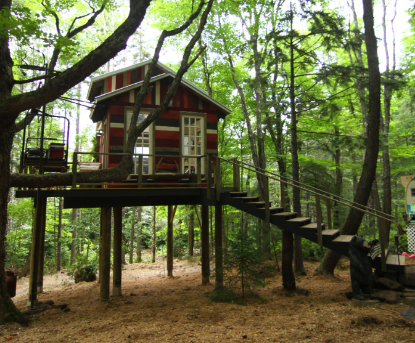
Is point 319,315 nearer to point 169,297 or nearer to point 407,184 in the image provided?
point 169,297

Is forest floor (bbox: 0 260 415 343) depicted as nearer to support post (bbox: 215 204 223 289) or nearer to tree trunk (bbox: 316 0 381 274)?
support post (bbox: 215 204 223 289)

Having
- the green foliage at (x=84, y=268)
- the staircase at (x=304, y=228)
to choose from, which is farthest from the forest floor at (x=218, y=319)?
the green foliage at (x=84, y=268)

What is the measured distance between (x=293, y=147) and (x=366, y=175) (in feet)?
8.97

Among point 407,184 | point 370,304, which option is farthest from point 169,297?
point 407,184

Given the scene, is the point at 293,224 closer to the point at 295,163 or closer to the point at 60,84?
the point at 295,163

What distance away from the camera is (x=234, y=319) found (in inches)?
244

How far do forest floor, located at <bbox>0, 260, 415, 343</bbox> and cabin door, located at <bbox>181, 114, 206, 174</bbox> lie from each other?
163 inches

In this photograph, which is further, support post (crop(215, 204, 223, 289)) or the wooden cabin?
the wooden cabin

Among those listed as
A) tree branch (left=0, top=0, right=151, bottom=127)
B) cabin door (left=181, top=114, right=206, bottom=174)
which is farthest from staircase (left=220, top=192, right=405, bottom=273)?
tree branch (left=0, top=0, right=151, bottom=127)

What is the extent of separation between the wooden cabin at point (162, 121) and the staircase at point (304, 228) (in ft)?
8.40

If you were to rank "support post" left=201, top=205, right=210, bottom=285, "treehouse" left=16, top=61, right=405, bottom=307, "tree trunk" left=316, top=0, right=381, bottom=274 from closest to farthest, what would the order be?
"treehouse" left=16, top=61, right=405, bottom=307 < "tree trunk" left=316, top=0, right=381, bottom=274 < "support post" left=201, top=205, right=210, bottom=285

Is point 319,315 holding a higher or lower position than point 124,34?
lower

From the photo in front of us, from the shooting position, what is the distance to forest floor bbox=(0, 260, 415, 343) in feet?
16.6

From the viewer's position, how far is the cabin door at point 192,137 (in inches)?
416
